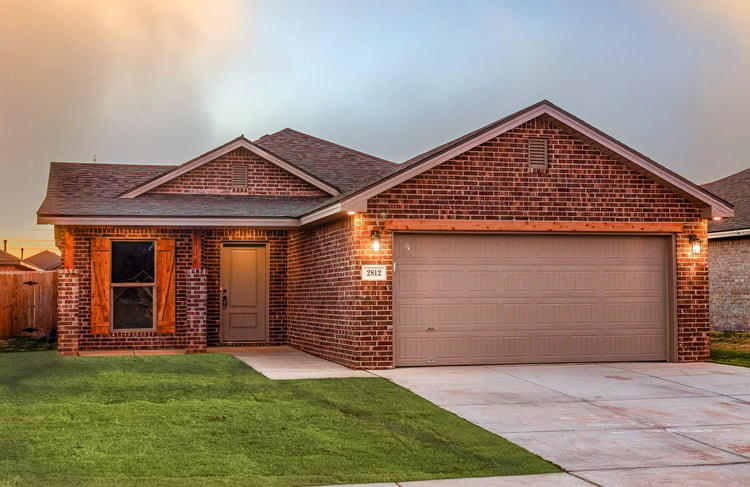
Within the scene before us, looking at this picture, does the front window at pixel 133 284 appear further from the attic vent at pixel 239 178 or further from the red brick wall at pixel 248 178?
the attic vent at pixel 239 178

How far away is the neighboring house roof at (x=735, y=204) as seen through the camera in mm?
24406

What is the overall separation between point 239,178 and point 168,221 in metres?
3.58

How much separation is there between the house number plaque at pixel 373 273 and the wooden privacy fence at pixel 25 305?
9.60 metres

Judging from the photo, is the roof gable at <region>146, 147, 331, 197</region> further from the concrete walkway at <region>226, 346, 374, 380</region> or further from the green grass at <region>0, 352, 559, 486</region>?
the green grass at <region>0, 352, 559, 486</region>

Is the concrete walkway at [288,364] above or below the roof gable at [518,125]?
below

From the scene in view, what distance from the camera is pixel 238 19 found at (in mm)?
24406

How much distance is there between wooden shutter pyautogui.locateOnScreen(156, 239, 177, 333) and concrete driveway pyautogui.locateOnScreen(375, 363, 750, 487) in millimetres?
6594

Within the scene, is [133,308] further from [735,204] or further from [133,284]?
[735,204]

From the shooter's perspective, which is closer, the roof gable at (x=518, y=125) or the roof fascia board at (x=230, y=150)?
the roof gable at (x=518, y=125)

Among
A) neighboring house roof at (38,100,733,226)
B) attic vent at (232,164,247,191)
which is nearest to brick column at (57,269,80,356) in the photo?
neighboring house roof at (38,100,733,226)

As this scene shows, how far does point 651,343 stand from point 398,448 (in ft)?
32.1

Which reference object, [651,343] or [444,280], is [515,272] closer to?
[444,280]

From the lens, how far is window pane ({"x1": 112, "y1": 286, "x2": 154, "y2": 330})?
19.7 meters

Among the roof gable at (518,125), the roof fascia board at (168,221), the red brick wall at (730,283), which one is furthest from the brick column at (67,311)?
the red brick wall at (730,283)
